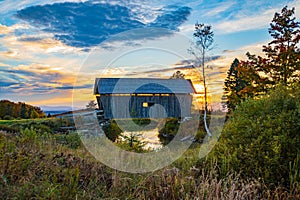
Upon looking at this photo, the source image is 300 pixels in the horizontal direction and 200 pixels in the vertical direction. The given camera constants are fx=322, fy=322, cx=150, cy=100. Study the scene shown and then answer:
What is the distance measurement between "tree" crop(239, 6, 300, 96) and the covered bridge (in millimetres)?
9896

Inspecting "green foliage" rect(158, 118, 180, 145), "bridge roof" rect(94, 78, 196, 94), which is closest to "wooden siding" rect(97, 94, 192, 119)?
"bridge roof" rect(94, 78, 196, 94)

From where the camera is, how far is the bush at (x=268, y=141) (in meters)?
5.30

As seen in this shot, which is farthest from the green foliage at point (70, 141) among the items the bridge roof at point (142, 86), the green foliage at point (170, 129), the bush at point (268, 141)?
the bridge roof at point (142, 86)

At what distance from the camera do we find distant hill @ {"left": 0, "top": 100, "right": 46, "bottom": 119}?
20.4m

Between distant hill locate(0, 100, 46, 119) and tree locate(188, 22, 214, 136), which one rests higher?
tree locate(188, 22, 214, 136)

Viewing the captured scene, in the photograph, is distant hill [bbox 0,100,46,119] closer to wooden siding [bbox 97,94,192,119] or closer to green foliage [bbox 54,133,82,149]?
wooden siding [bbox 97,94,192,119]

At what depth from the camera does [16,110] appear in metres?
21.0

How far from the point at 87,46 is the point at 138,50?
246 centimetres

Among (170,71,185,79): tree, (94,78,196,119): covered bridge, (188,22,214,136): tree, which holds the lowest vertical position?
(94,78,196,119): covered bridge

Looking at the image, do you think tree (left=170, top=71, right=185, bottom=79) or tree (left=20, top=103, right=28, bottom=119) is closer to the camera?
tree (left=20, top=103, right=28, bottom=119)

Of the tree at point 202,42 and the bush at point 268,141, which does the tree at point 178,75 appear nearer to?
the tree at point 202,42

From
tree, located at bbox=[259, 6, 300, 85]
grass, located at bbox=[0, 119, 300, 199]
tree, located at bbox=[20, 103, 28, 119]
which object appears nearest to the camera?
grass, located at bbox=[0, 119, 300, 199]

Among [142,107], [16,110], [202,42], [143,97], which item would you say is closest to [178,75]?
[143,97]

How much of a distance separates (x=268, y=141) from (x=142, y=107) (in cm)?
2121
